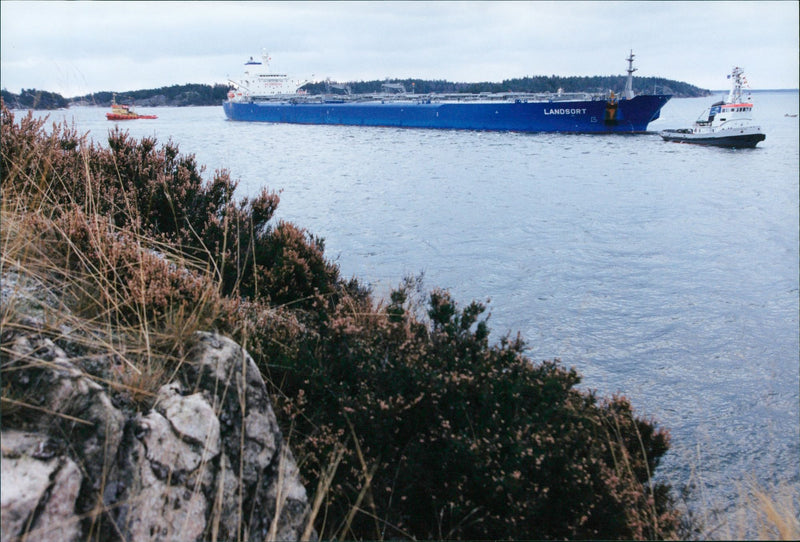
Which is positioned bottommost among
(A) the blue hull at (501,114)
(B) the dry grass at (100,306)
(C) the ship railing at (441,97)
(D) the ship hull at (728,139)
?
(B) the dry grass at (100,306)

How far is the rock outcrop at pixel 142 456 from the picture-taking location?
2494mm

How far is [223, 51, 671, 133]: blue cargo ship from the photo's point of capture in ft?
171

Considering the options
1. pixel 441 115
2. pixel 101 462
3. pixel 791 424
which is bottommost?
pixel 791 424

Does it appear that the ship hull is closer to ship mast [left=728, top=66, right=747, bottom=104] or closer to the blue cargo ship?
ship mast [left=728, top=66, right=747, bottom=104]

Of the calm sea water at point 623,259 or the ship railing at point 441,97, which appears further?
the ship railing at point 441,97

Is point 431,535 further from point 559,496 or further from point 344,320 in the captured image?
point 344,320

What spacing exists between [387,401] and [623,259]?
1379cm

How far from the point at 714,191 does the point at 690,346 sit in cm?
2021

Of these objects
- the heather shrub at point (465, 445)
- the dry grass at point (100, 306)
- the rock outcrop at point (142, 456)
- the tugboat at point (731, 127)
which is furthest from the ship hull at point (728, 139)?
the rock outcrop at point (142, 456)

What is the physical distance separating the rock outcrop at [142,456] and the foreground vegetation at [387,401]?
0.51ft

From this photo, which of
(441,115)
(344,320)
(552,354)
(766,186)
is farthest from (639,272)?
(441,115)

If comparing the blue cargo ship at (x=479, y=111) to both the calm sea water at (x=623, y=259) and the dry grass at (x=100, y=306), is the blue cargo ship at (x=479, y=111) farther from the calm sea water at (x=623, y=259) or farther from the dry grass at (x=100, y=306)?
the dry grass at (x=100, y=306)

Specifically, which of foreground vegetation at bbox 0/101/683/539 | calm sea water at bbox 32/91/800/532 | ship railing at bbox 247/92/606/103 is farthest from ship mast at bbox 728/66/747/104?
foreground vegetation at bbox 0/101/683/539

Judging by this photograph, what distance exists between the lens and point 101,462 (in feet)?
9.07
